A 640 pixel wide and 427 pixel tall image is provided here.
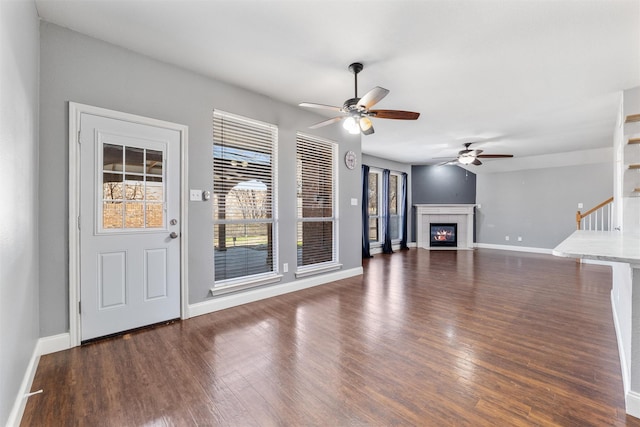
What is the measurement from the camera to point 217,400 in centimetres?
173

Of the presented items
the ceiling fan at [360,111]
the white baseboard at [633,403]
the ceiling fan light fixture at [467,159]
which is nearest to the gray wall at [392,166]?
the ceiling fan light fixture at [467,159]

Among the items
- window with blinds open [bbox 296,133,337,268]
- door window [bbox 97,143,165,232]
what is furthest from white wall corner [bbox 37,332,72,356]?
window with blinds open [bbox 296,133,337,268]

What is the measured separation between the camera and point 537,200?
775 cm

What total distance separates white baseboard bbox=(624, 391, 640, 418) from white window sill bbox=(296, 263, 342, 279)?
3.22 metres

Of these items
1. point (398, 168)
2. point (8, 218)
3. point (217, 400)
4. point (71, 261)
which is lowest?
point (217, 400)

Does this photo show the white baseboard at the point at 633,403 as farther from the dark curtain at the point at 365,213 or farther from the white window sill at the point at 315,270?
the dark curtain at the point at 365,213

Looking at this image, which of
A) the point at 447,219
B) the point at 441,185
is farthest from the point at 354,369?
the point at 441,185

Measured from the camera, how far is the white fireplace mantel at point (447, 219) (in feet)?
28.1

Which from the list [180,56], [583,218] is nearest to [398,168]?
[583,218]

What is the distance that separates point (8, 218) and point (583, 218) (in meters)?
9.45

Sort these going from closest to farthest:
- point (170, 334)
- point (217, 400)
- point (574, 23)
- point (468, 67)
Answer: point (217, 400) < point (574, 23) < point (170, 334) < point (468, 67)

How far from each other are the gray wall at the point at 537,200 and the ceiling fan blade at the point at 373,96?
7.26 m

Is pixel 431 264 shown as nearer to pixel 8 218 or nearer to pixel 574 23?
pixel 574 23

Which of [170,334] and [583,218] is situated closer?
[170,334]
